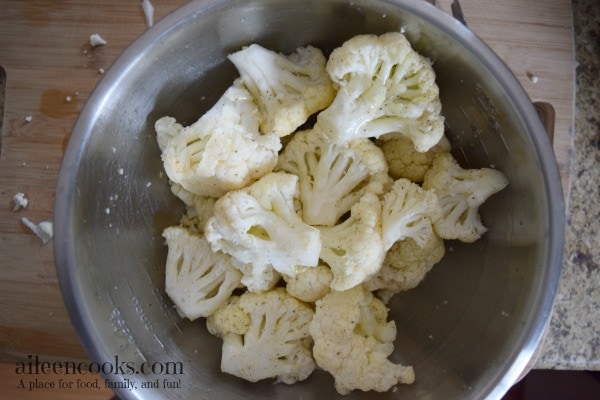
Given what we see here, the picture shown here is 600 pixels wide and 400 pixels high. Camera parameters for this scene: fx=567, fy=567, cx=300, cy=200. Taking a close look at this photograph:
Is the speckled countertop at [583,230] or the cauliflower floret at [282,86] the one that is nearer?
the cauliflower floret at [282,86]

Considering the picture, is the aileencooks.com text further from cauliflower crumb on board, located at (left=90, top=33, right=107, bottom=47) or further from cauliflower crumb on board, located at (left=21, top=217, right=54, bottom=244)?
cauliflower crumb on board, located at (left=90, top=33, right=107, bottom=47)

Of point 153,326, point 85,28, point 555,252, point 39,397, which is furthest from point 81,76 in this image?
point 555,252

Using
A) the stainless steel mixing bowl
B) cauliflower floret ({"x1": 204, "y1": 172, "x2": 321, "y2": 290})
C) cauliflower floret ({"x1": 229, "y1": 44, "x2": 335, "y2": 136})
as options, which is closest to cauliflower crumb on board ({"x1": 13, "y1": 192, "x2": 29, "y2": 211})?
the stainless steel mixing bowl

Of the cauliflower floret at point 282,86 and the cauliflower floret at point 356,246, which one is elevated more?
the cauliflower floret at point 282,86

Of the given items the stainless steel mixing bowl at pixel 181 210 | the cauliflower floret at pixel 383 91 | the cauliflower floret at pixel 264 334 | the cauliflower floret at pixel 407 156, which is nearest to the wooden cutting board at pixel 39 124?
the stainless steel mixing bowl at pixel 181 210

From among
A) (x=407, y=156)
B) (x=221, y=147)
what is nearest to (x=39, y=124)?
(x=221, y=147)

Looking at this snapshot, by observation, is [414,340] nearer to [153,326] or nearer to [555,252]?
[555,252]

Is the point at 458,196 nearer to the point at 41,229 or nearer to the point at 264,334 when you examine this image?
the point at 264,334

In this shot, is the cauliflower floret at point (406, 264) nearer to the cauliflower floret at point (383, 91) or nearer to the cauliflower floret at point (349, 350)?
the cauliflower floret at point (349, 350)
